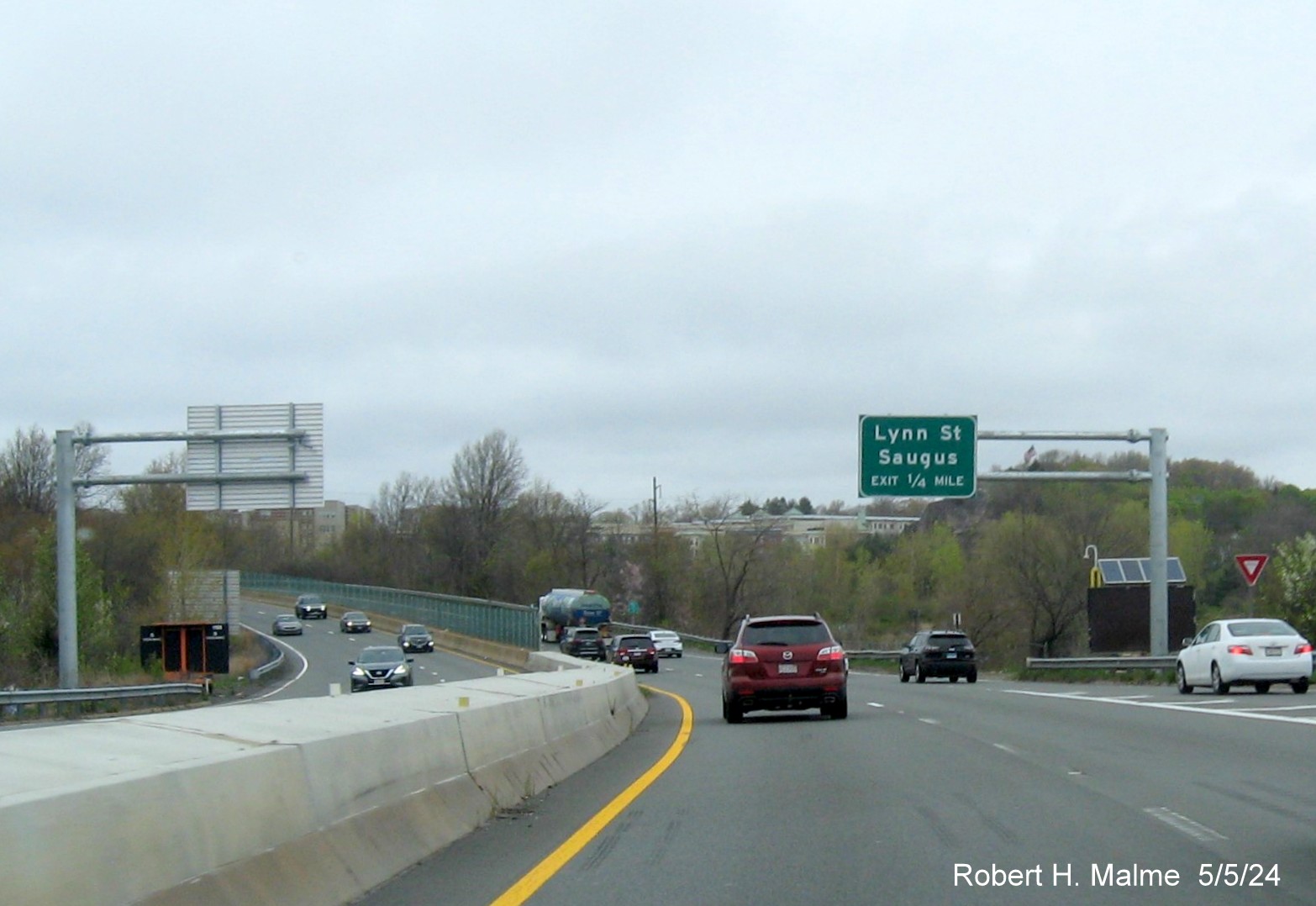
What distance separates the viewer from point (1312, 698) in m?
26.0

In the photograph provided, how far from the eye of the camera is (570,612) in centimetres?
8819

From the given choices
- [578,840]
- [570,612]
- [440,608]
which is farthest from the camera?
[440,608]

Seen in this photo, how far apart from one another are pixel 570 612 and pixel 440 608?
8148 mm

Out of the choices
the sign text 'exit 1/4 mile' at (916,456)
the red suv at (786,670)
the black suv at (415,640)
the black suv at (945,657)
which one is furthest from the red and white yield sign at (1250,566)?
the black suv at (415,640)

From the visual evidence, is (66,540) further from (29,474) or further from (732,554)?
(732,554)

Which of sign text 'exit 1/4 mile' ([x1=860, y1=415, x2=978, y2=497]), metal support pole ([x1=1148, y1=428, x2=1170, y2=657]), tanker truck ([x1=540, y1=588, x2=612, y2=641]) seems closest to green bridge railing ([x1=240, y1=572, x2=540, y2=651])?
tanker truck ([x1=540, y1=588, x2=612, y2=641])

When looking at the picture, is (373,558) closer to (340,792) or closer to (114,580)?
(114,580)

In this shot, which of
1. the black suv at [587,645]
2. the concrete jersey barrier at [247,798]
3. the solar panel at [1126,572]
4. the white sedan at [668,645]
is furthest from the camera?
the white sedan at [668,645]

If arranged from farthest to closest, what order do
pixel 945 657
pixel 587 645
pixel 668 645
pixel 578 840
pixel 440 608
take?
pixel 440 608 → pixel 668 645 → pixel 587 645 → pixel 945 657 → pixel 578 840

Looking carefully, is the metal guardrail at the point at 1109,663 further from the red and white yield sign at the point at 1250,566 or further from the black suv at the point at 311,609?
the black suv at the point at 311,609

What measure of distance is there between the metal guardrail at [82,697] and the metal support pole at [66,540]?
41.9 inches

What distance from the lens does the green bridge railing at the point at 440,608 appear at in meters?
72.1

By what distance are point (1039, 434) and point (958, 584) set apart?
195 feet

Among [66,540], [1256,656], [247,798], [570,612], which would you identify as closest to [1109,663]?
[1256,656]
